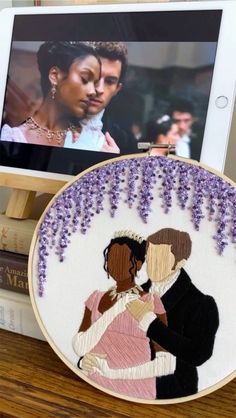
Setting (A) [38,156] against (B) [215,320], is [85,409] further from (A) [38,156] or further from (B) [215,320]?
(A) [38,156]

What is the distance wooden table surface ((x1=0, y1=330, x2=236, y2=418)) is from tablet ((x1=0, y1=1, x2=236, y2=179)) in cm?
24

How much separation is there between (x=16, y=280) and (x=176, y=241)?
243 millimetres

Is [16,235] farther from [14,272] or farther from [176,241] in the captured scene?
[176,241]

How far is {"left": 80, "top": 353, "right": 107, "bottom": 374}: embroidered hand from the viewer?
45 centimetres

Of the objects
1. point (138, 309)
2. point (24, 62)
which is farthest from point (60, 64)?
point (138, 309)

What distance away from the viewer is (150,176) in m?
0.44

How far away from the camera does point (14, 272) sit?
0.57m

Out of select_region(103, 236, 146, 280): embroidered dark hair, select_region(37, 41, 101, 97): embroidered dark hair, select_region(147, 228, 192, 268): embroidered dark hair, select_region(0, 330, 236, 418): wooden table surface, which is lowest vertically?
select_region(0, 330, 236, 418): wooden table surface

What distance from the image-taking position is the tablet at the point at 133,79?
487 millimetres

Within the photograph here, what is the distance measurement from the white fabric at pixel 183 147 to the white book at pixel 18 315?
0.26 metres

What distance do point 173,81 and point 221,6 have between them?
97 millimetres

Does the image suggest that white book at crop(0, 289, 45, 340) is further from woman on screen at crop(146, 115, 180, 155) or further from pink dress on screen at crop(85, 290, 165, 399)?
woman on screen at crop(146, 115, 180, 155)

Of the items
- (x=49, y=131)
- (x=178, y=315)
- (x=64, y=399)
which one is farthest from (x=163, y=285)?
(x=49, y=131)

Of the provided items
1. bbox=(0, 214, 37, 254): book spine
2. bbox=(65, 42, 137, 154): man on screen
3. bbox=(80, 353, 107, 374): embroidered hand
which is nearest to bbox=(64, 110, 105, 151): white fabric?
bbox=(65, 42, 137, 154): man on screen
